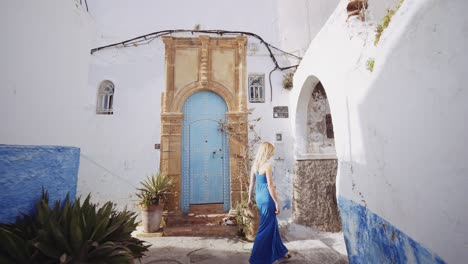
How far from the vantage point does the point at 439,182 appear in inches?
56.1

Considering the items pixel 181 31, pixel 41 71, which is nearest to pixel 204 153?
pixel 181 31

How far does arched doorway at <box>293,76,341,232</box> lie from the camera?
4.88 meters

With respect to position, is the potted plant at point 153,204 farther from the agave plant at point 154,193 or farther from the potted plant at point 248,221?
the potted plant at point 248,221

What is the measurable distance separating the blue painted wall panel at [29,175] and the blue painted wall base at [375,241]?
341cm

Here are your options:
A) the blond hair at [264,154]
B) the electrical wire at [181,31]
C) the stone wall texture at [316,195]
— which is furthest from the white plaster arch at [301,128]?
the blond hair at [264,154]

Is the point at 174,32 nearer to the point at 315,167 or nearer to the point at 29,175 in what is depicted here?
the point at 29,175

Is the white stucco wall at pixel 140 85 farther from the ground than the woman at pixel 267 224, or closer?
farther from the ground

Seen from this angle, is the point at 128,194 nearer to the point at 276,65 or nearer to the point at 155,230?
the point at 155,230

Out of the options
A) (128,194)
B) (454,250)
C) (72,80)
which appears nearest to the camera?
(454,250)

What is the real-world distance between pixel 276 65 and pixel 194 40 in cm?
229

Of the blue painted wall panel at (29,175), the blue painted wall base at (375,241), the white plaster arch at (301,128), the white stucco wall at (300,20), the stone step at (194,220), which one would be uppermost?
the white stucco wall at (300,20)

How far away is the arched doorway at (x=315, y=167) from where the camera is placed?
4.88 meters

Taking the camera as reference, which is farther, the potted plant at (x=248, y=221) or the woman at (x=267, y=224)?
the potted plant at (x=248, y=221)

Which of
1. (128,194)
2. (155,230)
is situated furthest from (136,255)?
(128,194)
